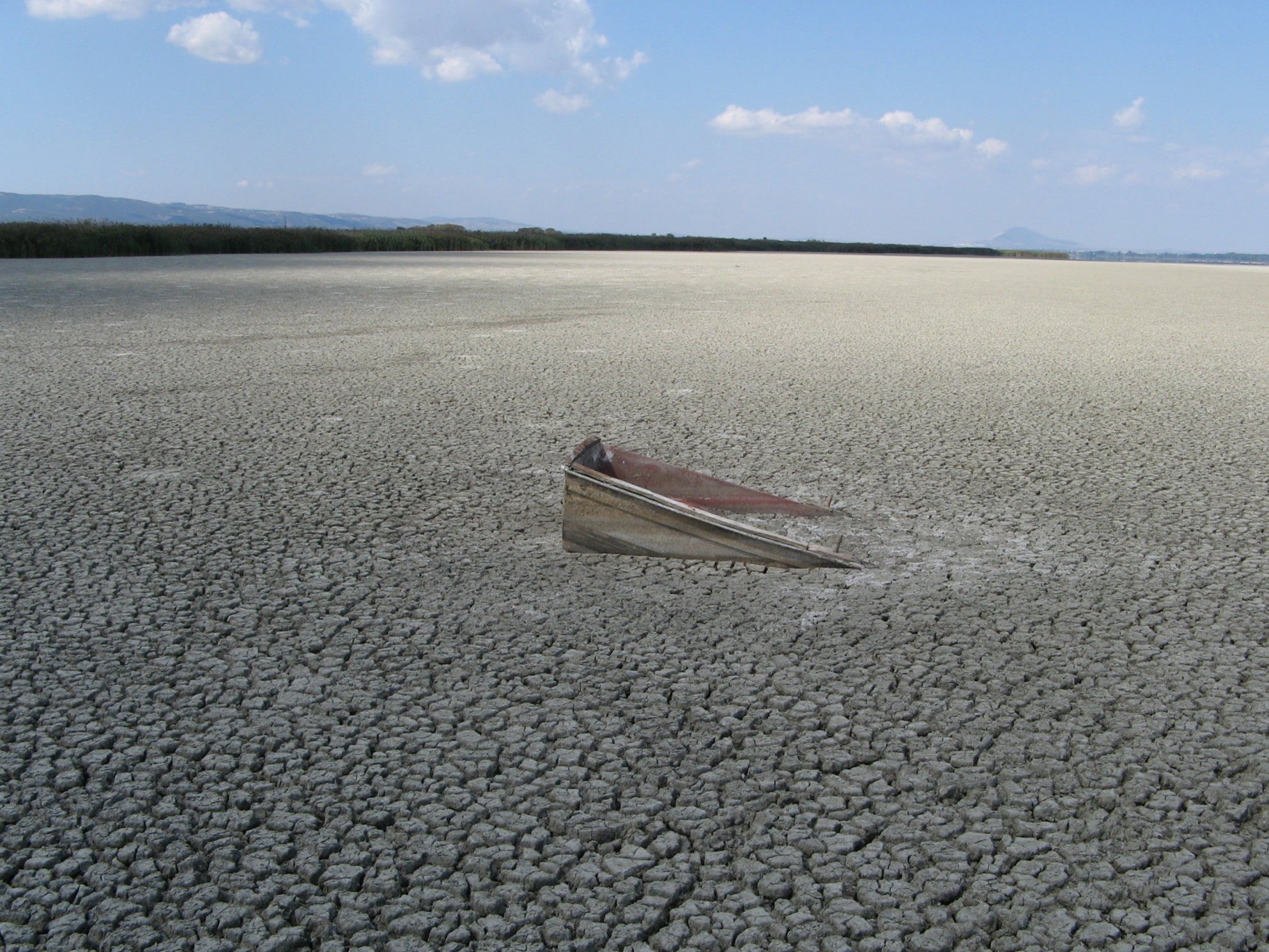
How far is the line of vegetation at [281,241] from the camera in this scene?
65.9 feet

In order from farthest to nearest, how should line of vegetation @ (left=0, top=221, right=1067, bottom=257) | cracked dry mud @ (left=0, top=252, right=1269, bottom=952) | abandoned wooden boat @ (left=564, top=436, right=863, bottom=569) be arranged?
line of vegetation @ (left=0, top=221, right=1067, bottom=257) < abandoned wooden boat @ (left=564, top=436, right=863, bottom=569) < cracked dry mud @ (left=0, top=252, right=1269, bottom=952)

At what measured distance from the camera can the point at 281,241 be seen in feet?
82.4

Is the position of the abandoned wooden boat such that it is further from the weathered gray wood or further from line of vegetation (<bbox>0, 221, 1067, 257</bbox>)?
line of vegetation (<bbox>0, 221, 1067, 257</bbox>)

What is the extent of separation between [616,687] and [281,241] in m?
25.6

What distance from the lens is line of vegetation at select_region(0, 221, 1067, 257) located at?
20.1m

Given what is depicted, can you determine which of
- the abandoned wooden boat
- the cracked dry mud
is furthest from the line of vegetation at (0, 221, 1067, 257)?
the abandoned wooden boat

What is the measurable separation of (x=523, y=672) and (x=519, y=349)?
16.1ft

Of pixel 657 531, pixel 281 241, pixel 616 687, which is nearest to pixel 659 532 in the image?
pixel 657 531

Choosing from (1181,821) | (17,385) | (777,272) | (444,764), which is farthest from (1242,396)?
(777,272)

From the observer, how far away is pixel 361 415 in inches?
180

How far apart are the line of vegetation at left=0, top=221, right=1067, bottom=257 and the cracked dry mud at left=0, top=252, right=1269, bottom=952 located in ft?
59.9

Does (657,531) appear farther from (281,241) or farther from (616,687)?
(281,241)

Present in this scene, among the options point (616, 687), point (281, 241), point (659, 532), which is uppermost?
point (281, 241)

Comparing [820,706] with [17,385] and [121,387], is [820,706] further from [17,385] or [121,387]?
[17,385]
